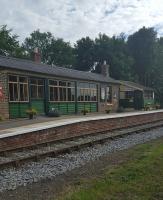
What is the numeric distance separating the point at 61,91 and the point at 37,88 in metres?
3.29

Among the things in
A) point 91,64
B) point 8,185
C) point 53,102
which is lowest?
point 8,185

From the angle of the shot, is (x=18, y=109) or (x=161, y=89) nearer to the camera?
(x=18, y=109)

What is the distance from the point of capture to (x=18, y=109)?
77.2 ft

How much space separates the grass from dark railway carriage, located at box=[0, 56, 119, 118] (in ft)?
44.6

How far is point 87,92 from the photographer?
108 ft

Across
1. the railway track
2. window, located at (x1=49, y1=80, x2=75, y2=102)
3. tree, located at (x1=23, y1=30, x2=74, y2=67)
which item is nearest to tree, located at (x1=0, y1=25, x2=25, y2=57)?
tree, located at (x1=23, y1=30, x2=74, y2=67)

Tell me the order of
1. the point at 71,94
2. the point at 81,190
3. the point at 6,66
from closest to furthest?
the point at 81,190 < the point at 6,66 < the point at 71,94

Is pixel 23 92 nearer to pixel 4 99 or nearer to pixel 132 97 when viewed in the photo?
pixel 4 99

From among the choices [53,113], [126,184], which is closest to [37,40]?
[53,113]

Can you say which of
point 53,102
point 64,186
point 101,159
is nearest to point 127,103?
point 53,102

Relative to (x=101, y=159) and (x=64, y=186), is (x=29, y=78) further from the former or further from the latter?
(x=64, y=186)

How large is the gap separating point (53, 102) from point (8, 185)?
20.0 metres

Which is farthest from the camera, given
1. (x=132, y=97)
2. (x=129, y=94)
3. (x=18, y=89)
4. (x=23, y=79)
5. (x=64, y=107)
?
(x=129, y=94)

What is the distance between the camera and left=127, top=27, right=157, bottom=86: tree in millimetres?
69312
